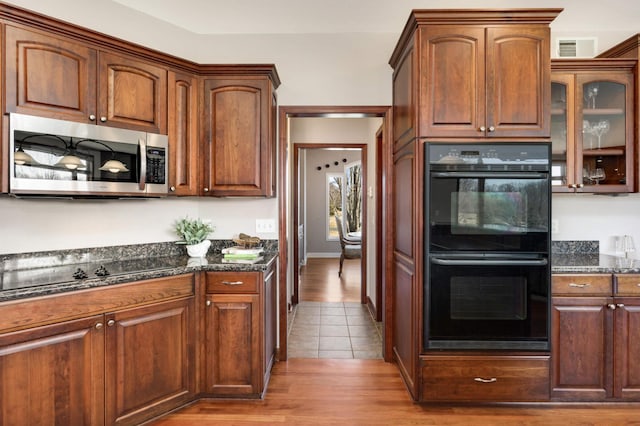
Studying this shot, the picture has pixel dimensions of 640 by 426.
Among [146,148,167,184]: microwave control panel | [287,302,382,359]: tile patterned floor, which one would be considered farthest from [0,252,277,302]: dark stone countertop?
[287,302,382,359]: tile patterned floor

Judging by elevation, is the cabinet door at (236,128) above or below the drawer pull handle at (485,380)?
above

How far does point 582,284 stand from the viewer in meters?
2.25

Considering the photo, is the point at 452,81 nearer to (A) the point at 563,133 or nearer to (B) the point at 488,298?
(A) the point at 563,133

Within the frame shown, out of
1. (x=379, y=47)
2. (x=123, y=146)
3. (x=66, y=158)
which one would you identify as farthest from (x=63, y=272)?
(x=379, y=47)

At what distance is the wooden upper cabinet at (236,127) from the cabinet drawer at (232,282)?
26.2 inches

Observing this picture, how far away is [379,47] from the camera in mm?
2988

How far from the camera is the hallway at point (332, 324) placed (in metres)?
3.14

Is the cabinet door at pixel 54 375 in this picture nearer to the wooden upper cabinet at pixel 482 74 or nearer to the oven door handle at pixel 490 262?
the oven door handle at pixel 490 262

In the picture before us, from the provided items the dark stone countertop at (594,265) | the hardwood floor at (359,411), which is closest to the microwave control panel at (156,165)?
the hardwood floor at (359,411)

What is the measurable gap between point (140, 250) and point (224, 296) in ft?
2.89

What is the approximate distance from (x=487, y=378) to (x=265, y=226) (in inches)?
77.4

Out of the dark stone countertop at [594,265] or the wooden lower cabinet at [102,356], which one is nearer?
the wooden lower cabinet at [102,356]

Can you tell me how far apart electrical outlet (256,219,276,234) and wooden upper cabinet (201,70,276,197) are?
44 centimetres

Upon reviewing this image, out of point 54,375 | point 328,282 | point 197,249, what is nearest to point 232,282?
point 197,249
